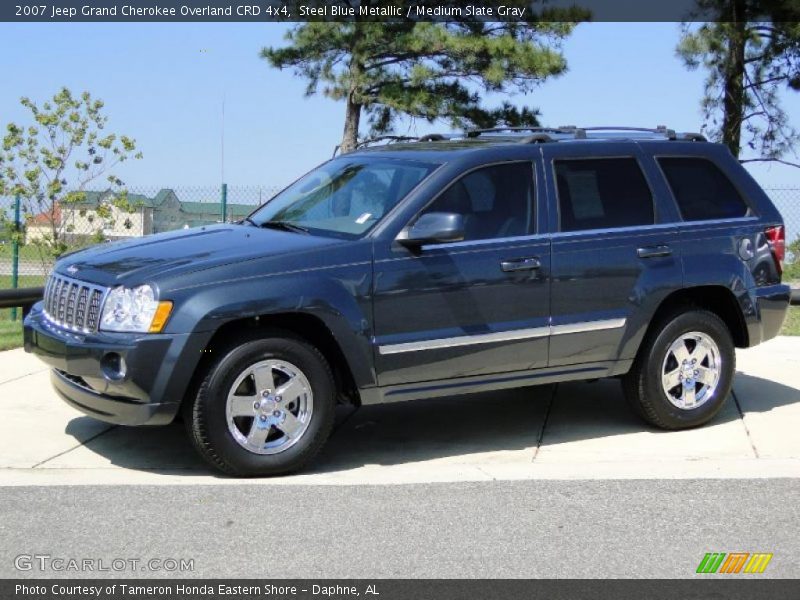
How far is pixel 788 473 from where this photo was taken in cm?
679

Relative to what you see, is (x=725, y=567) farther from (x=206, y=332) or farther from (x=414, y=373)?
(x=206, y=332)

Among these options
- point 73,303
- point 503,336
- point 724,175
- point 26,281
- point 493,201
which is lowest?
point 26,281

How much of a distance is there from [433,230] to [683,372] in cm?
218

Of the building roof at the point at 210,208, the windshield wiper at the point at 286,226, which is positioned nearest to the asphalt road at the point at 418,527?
the windshield wiper at the point at 286,226

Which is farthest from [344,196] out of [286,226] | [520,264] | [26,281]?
Answer: [26,281]

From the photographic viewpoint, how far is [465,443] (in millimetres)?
7578

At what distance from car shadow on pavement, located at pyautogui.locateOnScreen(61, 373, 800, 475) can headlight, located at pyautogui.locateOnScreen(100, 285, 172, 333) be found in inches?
38.7

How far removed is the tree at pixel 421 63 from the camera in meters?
21.6

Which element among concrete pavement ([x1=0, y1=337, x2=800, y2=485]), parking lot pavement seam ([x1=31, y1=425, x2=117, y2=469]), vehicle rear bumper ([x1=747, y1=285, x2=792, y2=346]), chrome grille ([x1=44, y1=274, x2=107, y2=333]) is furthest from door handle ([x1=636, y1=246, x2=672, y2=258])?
parking lot pavement seam ([x1=31, y1=425, x2=117, y2=469])

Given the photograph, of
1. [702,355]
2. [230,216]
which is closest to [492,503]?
[702,355]

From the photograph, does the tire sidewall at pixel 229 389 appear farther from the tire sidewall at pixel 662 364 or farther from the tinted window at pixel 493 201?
the tire sidewall at pixel 662 364

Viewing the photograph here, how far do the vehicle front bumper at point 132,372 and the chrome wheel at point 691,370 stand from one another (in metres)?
3.21
